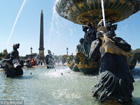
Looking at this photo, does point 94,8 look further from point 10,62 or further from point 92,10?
point 10,62

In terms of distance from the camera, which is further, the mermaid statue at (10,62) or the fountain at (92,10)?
the fountain at (92,10)

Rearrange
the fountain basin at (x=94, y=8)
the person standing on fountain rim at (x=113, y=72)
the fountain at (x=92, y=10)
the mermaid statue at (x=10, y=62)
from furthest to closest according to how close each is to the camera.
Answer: the fountain basin at (x=94, y=8) < the fountain at (x=92, y=10) < the mermaid statue at (x=10, y=62) < the person standing on fountain rim at (x=113, y=72)

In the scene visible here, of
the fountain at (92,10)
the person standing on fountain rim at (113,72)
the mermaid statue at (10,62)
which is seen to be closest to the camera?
the person standing on fountain rim at (113,72)

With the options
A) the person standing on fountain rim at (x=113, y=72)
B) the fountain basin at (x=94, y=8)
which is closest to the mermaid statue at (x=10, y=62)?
the fountain basin at (x=94, y=8)

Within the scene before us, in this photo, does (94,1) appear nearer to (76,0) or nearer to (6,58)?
(76,0)

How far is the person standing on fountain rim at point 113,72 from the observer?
8.73 ft

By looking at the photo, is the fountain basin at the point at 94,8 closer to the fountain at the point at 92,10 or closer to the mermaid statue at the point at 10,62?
the fountain at the point at 92,10

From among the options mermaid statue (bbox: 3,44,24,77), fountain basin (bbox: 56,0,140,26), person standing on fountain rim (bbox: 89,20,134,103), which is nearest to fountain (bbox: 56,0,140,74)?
fountain basin (bbox: 56,0,140,26)

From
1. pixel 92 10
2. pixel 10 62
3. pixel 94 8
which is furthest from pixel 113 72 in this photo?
pixel 92 10

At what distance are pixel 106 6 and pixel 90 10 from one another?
3.86ft

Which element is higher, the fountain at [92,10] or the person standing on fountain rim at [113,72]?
the fountain at [92,10]

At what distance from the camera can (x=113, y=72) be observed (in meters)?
2.80

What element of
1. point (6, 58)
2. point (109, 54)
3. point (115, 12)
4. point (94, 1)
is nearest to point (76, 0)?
point (94, 1)

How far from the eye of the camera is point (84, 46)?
1025 centimetres
